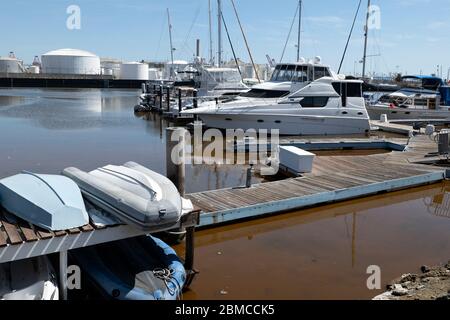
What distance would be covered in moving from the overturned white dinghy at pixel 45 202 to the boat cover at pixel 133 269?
77 centimetres

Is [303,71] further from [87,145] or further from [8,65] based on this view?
[8,65]

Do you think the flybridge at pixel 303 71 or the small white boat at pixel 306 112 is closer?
the small white boat at pixel 306 112

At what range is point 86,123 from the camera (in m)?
27.5

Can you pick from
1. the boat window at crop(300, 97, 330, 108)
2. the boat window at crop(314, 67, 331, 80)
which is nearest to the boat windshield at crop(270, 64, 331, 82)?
the boat window at crop(314, 67, 331, 80)

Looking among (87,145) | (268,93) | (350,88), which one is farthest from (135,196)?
(350,88)

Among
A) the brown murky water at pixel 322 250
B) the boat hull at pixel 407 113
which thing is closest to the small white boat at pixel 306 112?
the boat hull at pixel 407 113

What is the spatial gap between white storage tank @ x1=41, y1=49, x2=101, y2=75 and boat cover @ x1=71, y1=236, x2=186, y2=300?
296 ft

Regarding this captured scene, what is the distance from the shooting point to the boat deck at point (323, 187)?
29.0 feet

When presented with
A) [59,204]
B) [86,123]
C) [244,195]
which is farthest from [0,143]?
[59,204]

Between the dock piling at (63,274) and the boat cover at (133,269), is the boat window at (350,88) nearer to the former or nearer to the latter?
the boat cover at (133,269)

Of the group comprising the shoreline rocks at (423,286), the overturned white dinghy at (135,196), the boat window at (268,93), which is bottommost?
the shoreline rocks at (423,286)

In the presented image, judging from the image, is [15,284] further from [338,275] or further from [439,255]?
[439,255]

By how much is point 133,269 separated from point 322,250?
3.57m

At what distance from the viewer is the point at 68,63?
90.2 metres
